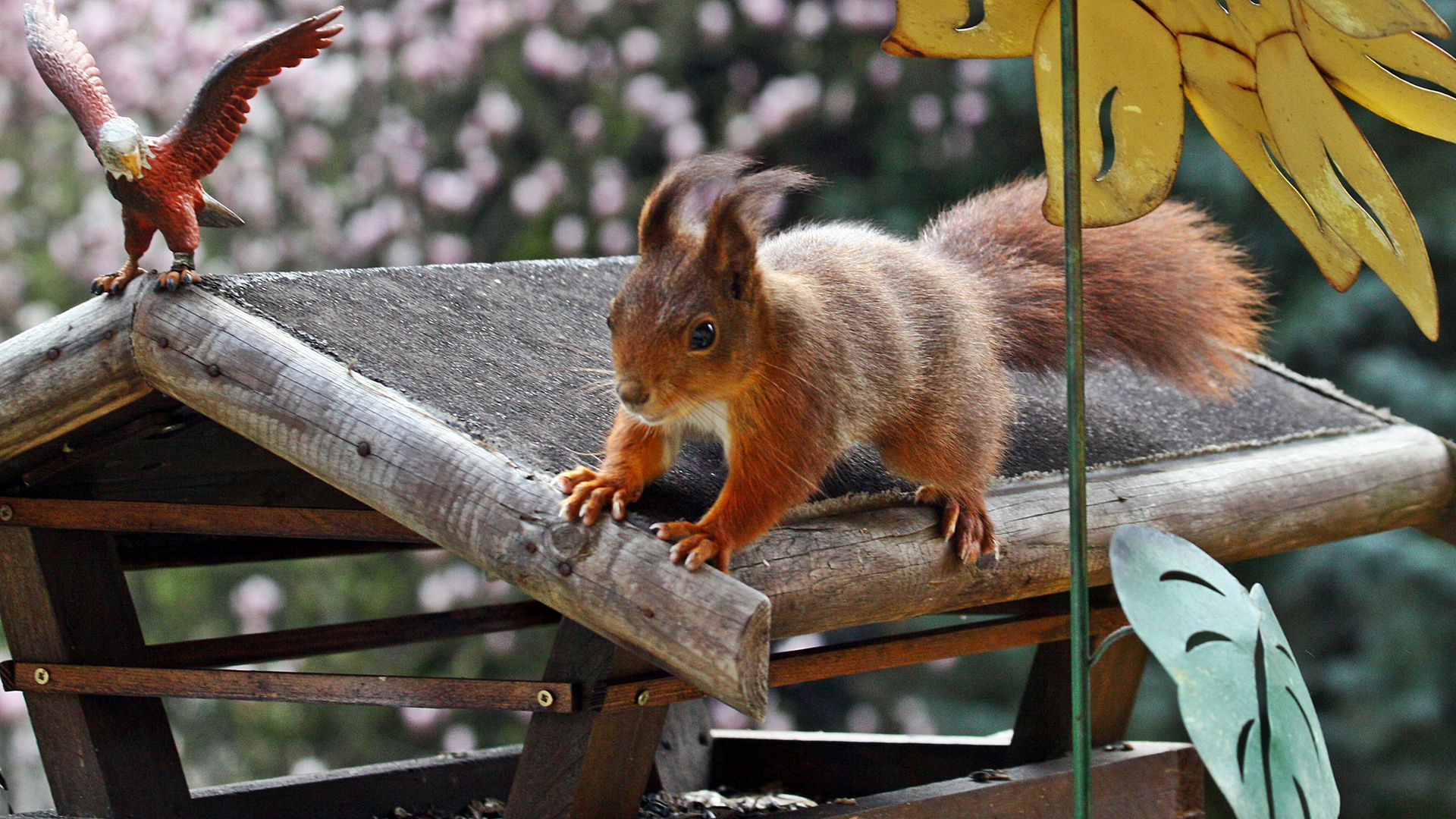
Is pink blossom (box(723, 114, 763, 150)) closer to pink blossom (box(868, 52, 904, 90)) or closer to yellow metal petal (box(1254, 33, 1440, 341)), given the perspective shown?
pink blossom (box(868, 52, 904, 90))

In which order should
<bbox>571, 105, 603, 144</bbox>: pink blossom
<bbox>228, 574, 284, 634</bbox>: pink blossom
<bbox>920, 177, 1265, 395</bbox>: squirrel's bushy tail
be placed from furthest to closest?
<bbox>571, 105, 603, 144</bbox>: pink blossom < <bbox>228, 574, 284, 634</bbox>: pink blossom < <bbox>920, 177, 1265, 395</bbox>: squirrel's bushy tail

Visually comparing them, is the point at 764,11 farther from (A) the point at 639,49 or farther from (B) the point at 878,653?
(B) the point at 878,653

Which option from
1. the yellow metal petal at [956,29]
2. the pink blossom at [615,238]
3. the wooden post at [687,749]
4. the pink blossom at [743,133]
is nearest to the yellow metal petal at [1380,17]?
the yellow metal petal at [956,29]

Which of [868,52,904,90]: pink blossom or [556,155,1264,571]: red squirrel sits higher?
[868,52,904,90]: pink blossom

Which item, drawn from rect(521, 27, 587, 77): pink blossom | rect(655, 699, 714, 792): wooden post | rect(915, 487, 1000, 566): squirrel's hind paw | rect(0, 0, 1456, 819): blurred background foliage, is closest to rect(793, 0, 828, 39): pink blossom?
rect(0, 0, 1456, 819): blurred background foliage

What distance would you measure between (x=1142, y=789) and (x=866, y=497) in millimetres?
613

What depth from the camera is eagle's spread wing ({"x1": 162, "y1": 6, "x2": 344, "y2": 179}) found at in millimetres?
1137

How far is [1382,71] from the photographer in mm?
907

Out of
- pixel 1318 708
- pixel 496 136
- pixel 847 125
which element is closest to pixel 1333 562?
pixel 1318 708

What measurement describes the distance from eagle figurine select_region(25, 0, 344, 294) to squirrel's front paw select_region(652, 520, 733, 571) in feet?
1.48

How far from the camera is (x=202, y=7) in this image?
2947mm

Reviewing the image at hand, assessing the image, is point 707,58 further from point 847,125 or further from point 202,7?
point 202,7

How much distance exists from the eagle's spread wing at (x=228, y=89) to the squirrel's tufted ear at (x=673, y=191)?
28cm

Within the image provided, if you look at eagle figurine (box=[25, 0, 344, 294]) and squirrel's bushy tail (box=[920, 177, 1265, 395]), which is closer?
eagle figurine (box=[25, 0, 344, 294])
